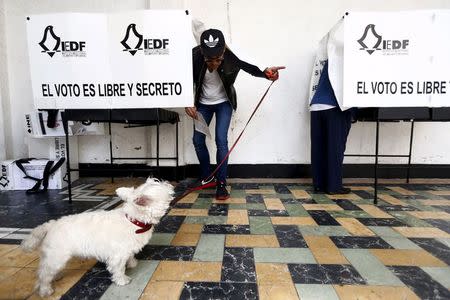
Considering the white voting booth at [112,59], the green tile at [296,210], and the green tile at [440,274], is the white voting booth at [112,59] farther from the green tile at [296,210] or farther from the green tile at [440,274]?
the green tile at [440,274]

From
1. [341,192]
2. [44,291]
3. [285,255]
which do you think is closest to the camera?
[44,291]

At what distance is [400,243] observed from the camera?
1.45 m

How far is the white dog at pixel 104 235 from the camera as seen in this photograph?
3.29 feet

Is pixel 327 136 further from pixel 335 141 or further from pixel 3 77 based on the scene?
pixel 3 77

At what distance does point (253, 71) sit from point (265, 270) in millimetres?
1529

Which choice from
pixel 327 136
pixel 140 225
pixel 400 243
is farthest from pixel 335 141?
pixel 140 225

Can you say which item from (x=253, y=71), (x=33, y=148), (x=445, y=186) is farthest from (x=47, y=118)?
(x=445, y=186)

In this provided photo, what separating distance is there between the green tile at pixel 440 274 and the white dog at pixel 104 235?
3.64 ft

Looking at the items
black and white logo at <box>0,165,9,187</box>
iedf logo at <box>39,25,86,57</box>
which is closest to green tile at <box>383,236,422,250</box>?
iedf logo at <box>39,25,86,57</box>

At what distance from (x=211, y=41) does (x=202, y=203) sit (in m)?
1.21

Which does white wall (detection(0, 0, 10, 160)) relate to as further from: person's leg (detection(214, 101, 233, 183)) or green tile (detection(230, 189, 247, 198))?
green tile (detection(230, 189, 247, 198))

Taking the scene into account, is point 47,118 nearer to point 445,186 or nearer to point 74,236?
point 74,236

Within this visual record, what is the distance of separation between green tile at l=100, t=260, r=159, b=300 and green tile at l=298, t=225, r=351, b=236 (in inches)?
33.8

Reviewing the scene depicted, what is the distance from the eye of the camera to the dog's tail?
1.03m
